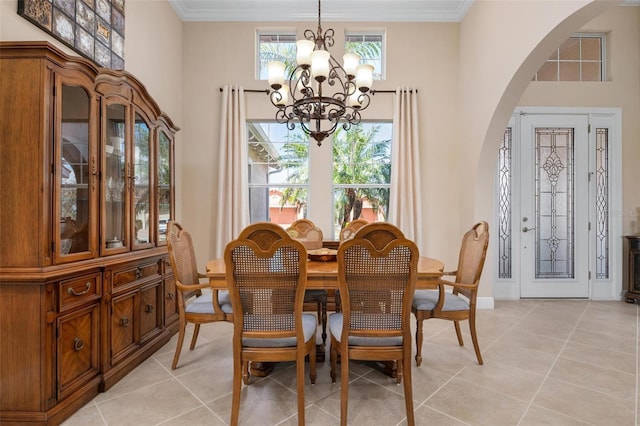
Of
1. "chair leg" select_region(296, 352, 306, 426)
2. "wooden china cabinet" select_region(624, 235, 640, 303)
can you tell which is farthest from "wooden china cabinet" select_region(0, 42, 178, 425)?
"wooden china cabinet" select_region(624, 235, 640, 303)

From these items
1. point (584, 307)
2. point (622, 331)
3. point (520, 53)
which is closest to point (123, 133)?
point (520, 53)

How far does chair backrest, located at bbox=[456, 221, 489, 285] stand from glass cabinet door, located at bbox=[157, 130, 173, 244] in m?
2.71

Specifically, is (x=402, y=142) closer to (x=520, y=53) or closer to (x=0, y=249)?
(x=520, y=53)

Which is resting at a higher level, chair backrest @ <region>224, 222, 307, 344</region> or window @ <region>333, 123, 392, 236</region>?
window @ <region>333, 123, 392, 236</region>

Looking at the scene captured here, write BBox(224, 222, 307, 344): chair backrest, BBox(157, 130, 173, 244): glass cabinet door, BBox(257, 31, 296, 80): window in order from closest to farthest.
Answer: BBox(224, 222, 307, 344): chair backrest → BBox(157, 130, 173, 244): glass cabinet door → BBox(257, 31, 296, 80): window

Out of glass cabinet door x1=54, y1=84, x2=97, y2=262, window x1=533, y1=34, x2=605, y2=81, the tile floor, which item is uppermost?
window x1=533, y1=34, x2=605, y2=81

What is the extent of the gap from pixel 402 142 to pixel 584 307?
3.11 meters

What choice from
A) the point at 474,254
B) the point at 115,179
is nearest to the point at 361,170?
the point at 474,254

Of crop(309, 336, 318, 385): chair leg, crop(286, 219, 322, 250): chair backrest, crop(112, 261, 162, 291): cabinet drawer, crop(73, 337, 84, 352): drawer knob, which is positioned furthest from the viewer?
crop(286, 219, 322, 250): chair backrest

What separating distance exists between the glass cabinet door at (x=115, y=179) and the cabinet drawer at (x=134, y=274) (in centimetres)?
17

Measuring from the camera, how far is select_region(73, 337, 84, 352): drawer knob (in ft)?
6.07

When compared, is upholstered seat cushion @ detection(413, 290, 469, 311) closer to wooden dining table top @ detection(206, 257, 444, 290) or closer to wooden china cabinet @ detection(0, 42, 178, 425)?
A: wooden dining table top @ detection(206, 257, 444, 290)

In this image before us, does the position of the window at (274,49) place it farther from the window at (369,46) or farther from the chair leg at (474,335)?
the chair leg at (474,335)

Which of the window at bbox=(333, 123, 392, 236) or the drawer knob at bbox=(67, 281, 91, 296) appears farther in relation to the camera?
the window at bbox=(333, 123, 392, 236)
